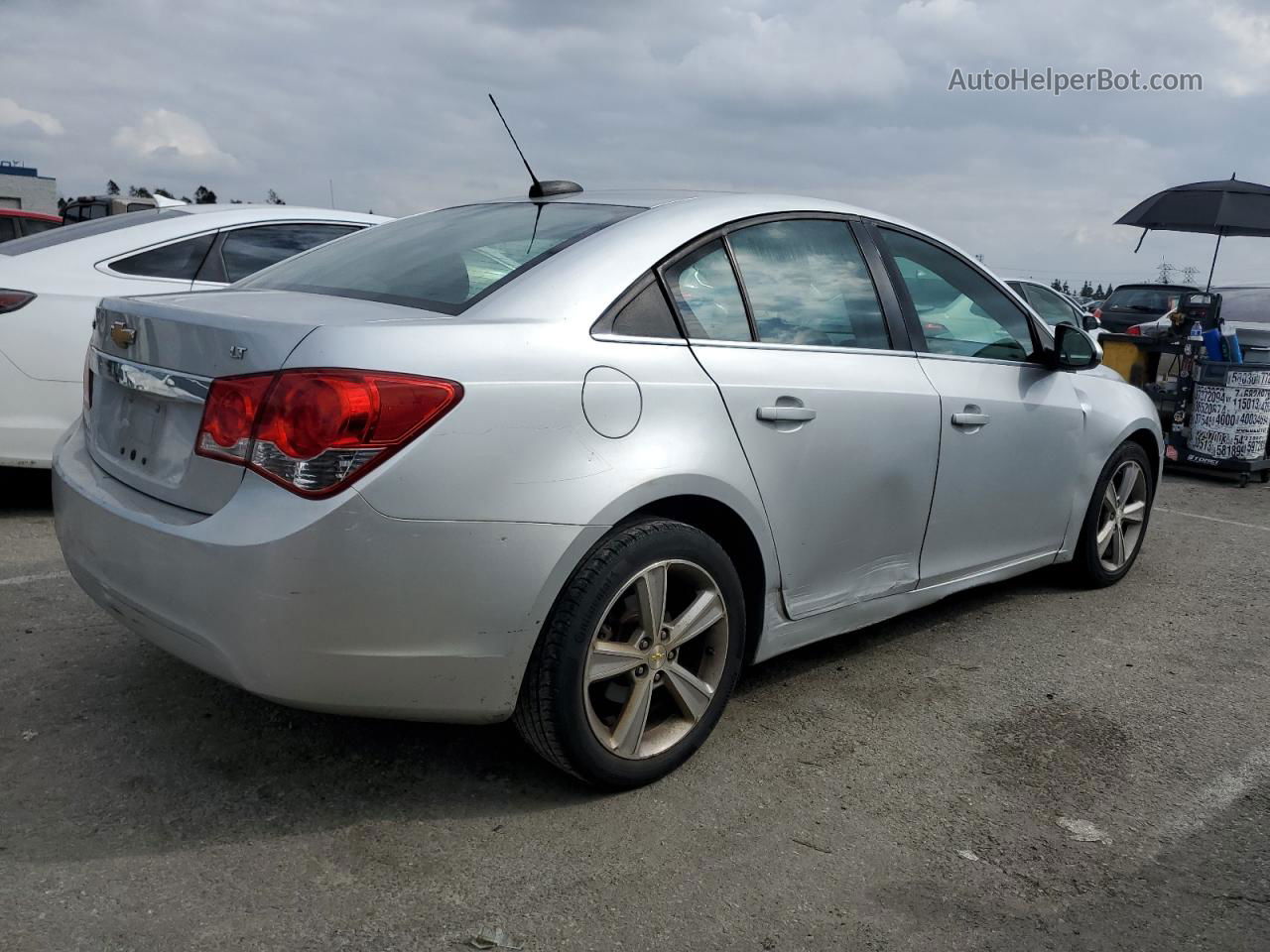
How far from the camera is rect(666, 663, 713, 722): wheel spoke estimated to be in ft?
9.42

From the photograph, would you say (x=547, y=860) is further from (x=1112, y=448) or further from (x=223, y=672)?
(x=1112, y=448)

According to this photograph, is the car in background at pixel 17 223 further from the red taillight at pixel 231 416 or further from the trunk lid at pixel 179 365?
the red taillight at pixel 231 416

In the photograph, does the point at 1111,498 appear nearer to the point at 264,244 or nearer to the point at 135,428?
the point at 135,428

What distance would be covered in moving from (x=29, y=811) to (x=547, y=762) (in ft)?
4.05

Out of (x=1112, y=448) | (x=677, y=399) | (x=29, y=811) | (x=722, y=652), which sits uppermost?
(x=677, y=399)

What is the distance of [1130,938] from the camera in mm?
2330

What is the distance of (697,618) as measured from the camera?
9.46ft

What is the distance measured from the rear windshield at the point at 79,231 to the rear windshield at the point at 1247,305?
8.82 meters

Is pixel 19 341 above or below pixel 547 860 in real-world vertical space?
above

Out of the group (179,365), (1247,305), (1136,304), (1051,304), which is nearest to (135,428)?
(179,365)

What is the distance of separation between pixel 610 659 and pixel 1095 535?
2864 mm

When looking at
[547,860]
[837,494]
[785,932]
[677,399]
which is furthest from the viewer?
[837,494]

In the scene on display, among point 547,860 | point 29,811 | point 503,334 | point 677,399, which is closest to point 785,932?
point 547,860

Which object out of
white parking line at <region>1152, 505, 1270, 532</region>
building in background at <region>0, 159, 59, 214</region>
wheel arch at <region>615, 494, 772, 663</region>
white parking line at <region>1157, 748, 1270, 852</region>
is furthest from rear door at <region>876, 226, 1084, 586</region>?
building in background at <region>0, 159, 59, 214</region>
